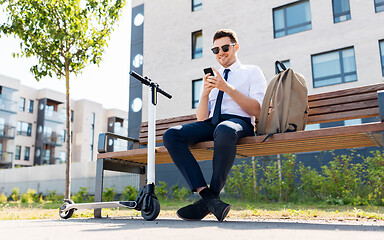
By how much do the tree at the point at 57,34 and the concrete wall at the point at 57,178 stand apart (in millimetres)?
7224

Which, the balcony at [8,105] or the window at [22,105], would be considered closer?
the balcony at [8,105]

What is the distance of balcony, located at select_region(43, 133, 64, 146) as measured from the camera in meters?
36.5

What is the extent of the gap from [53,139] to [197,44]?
2771 centimetres

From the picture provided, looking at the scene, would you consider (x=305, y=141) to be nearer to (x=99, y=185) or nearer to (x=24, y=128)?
(x=99, y=185)

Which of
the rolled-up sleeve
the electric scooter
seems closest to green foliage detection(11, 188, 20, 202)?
the electric scooter

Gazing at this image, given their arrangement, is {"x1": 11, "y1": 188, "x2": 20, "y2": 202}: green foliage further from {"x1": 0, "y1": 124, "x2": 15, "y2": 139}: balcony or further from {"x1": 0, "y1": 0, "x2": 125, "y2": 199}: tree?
{"x1": 0, "y1": 124, "x2": 15, "y2": 139}: balcony

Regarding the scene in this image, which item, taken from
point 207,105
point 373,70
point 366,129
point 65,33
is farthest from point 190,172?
point 373,70

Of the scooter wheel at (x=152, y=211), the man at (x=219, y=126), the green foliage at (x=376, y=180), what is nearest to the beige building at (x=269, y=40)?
the green foliage at (x=376, y=180)

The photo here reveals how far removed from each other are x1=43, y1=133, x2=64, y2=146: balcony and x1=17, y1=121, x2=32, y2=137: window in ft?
5.33

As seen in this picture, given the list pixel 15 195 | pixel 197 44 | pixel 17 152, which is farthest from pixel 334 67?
pixel 17 152

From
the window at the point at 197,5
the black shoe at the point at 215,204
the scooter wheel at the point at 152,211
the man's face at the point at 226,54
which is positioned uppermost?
the window at the point at 197,5

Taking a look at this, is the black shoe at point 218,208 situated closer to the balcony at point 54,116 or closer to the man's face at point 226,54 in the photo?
the man's face at point 226,54

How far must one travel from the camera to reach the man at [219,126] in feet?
8.55

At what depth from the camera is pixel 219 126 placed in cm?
275
